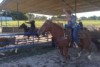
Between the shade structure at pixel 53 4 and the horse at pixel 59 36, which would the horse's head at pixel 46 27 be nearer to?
the horse at pixel 59 36

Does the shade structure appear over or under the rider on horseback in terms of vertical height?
over

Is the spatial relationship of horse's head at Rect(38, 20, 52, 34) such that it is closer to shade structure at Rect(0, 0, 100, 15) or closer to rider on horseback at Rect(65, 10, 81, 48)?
rider on horseback at Rect(65, 10, 81, 48)

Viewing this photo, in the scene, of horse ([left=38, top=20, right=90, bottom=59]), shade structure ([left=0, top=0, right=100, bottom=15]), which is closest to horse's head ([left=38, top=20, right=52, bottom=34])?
horse ([left=38, top=20, right=90, bottom=59])

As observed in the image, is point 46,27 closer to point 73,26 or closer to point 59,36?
point 59,36

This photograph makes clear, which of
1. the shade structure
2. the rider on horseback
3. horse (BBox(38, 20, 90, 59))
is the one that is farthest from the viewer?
the shade structure

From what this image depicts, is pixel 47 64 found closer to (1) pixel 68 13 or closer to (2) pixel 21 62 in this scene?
(2) pixel 21 62

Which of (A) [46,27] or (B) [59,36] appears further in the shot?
(B) [59,36]

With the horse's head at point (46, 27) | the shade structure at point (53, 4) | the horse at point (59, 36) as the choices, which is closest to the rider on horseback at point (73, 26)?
the horse at point (59, 36)

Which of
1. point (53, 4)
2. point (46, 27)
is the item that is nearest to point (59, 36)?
point (46, 27)

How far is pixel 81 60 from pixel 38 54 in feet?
7.38

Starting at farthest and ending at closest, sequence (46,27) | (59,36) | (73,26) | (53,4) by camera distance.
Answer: (53,4)
(73,26)
(59,36)
(46,27)

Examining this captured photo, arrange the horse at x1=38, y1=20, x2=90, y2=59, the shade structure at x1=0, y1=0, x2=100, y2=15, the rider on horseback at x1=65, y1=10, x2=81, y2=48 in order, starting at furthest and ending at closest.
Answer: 1. the shade structure at x1=0, y1=0, x2=100, y2=15
2. the rider on horseback at x1=65, y1=10, x2=81, y2=48
3. the horse at x1=38, y1=20, x2=90, y2=59

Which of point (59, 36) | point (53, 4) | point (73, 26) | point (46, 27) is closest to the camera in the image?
point (46, 27)

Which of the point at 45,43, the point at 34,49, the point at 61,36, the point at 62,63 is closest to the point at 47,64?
the point at 62,63
